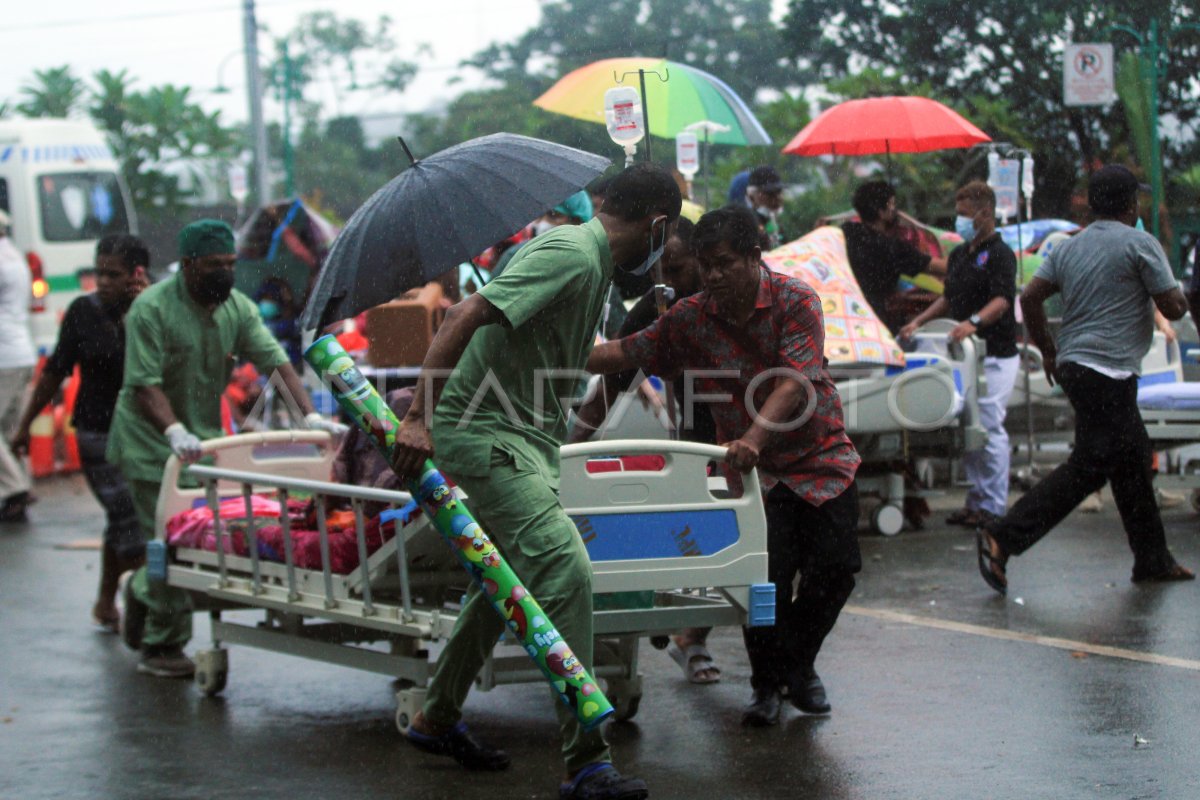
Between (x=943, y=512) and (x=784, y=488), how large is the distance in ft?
17.9

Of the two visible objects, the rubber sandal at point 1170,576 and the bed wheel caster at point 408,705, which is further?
the rubber sandal at point 1170,576

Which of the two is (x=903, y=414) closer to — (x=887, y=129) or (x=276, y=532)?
(x=887, y=129)

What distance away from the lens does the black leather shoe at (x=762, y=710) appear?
5.78 metres

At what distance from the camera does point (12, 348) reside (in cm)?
1279

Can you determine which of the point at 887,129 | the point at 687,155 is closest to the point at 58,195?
the point at 887,129

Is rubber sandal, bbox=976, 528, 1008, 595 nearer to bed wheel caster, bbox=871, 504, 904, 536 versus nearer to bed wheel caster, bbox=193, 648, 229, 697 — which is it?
bed wheel caster, bbox=871, 504, 904, 536

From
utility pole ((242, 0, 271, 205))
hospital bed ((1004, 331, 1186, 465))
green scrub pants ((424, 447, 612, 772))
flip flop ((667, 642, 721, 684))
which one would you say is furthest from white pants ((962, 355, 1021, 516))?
utility pole ((242, 0, 271, 205))

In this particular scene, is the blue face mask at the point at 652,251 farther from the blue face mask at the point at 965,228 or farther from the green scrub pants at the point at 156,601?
the blue face mask at the point at 965,228

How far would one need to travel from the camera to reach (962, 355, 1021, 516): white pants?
9.89 metres

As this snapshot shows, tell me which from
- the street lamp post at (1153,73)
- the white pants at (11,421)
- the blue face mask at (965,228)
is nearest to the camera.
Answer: the blue face mask at (965,228)

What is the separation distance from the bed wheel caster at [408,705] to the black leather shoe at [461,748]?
24 cm

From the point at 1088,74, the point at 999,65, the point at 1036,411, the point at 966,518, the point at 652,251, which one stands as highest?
the point at 999,65

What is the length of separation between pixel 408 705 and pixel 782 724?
1.24 m

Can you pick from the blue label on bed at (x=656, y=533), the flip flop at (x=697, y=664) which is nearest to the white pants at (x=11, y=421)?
the flip flop at (x=697, y=664)
